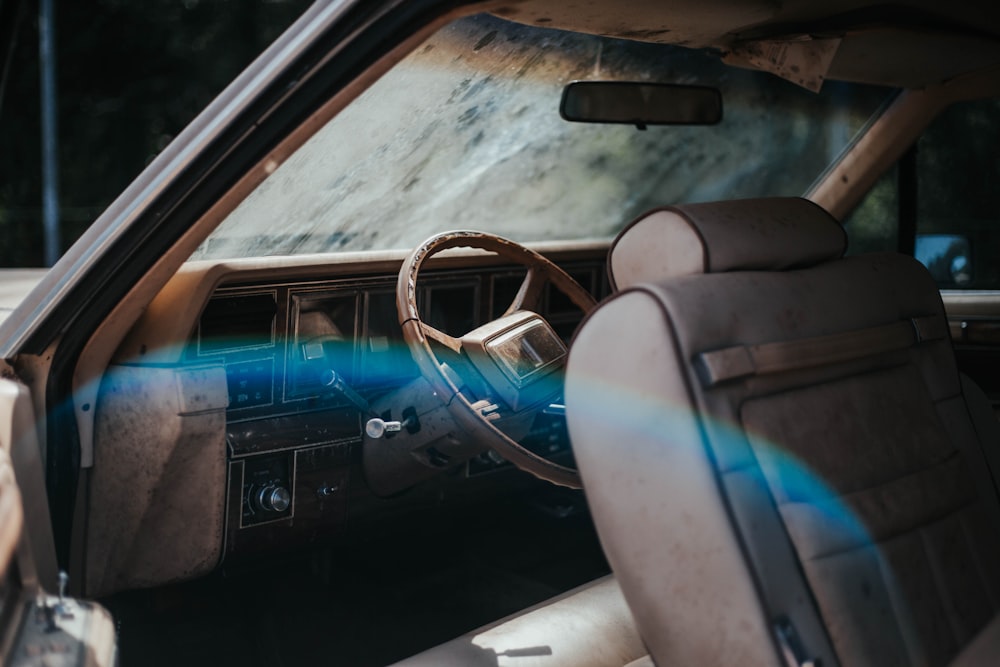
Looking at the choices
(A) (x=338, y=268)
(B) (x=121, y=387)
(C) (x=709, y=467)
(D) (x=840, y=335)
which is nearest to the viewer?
(C) (x=709, y=467)

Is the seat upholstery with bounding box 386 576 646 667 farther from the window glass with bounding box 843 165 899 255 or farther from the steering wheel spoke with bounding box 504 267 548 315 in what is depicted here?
the window glass with bounding box 843 165 899 255

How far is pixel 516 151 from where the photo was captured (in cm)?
374

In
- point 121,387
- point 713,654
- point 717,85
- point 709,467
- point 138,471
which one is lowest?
point 713,654

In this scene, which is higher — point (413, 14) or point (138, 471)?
point (413, 14)

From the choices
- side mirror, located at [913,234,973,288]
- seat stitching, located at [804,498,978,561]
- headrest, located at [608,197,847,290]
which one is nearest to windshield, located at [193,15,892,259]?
side mirror, located at [913,234,973,288]

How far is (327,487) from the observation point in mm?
2832

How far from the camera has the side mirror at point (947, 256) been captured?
304 cm

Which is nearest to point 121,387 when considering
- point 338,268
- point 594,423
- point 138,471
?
point 138,471

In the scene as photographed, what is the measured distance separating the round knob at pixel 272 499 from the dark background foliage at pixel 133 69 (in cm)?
1081

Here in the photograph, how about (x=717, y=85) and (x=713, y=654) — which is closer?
(x=713, y=654)

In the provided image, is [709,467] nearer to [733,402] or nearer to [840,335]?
[733,402]

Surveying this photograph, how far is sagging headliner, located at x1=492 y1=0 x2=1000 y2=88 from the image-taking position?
76.5 inches

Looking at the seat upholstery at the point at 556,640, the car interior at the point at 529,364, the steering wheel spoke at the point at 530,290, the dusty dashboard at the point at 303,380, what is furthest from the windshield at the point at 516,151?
the seat upholstery at the point at 556,640

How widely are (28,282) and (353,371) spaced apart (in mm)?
878
